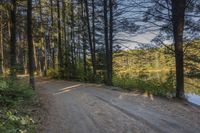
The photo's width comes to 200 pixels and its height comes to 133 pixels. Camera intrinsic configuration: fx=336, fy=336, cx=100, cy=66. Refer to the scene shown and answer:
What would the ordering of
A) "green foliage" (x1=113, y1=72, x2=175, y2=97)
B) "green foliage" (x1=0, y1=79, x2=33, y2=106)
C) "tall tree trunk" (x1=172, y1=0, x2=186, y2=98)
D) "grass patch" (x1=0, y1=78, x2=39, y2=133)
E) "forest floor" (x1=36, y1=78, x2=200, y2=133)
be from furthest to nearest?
"green foliage" (x1=113, y1=72, x2=175, y2=97)
"tall tree trunk" (x1=172, y1=0, x2=186, y2=98)
"green foliage" (x1=0, y1=79, x2=33, y2=106)
"forest floor" (x1=36, y1=78, x2=200, y2=133)
"grass patch" (x1=0, y1=78, x2=39, y2=133)

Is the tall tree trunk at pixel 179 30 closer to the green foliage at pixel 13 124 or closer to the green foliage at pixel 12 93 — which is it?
the green foliage at pixel 12 93

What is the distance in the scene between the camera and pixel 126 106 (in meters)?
13.0

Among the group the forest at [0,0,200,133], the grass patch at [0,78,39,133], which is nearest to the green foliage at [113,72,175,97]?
the forest at [0,0,200,133]

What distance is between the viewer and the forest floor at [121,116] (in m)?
9.18

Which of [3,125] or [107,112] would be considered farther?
[107,112]

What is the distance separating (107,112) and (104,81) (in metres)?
15.1

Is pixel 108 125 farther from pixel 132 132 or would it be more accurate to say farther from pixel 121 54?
pixel 121 54

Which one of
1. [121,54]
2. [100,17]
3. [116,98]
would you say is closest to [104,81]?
[121,54]

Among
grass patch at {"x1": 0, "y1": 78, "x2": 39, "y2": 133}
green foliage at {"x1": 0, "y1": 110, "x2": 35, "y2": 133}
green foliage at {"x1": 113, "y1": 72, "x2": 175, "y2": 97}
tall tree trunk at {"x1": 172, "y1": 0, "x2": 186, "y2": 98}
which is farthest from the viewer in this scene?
green foliage at {"x1": 113, "y1": 72, "x2": 175, "y2": 97}

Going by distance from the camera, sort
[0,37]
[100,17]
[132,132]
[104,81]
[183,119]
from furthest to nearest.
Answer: [0,37], [100,17], [104,81], [183,119], [132,132]

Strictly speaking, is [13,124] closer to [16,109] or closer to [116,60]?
[16,109]

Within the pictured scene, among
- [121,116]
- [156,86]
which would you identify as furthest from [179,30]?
[121,116]

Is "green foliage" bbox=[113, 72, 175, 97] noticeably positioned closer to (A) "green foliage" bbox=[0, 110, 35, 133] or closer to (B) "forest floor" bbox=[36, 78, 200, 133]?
(B) "forest floor" bbox=[36, 78, 200, 133]

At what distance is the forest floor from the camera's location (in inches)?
361
